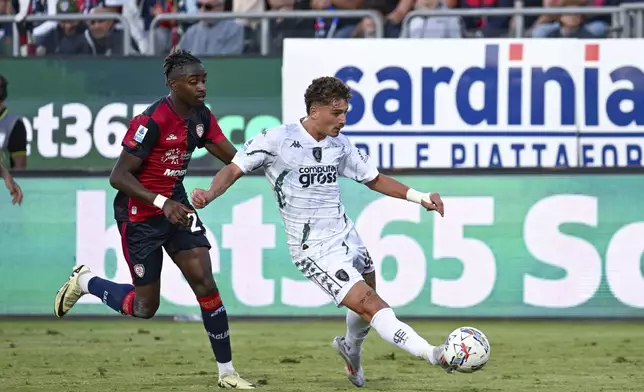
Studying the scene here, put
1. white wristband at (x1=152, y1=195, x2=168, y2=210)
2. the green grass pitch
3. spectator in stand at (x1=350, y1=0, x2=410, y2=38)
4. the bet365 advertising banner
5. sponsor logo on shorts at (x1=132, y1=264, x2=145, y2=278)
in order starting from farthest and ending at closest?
spectator in stand at (x1=350, y1=0, x2=410, y2=38) → the bet365 advertising banner → sponsor logo on shorts at (x1=132, y1=264, x2=145, y2=278) → the green grass pitch → white wristband at (x1=152, y1=195, x2=168, y2=210)

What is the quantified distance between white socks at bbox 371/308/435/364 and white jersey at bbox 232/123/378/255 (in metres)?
0.72

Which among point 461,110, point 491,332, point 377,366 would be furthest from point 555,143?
point 377,366

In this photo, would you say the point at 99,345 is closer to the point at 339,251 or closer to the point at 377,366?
the point at 377,366

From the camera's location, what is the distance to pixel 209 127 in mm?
9648

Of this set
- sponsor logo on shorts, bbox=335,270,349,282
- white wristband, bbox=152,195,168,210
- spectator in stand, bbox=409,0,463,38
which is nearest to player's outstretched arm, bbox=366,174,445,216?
sponsor logo on shorts, bbox=335,270,349,282

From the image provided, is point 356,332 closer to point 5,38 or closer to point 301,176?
point 301,176

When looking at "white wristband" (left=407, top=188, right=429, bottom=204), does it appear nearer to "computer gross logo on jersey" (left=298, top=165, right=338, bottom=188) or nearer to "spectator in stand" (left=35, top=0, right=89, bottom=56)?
"computer gross logo on jersey" (left=298, top=165, right=338, bottom=188)

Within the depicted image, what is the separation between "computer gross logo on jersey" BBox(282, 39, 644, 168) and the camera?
14922mm

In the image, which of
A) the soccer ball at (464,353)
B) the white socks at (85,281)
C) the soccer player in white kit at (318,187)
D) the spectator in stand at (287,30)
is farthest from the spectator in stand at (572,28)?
the soccer ball at (464,353)

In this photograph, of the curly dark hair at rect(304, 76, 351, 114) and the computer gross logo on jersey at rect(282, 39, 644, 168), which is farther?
the computer gross logo on jersey at rect(282, 39, 644, 168)

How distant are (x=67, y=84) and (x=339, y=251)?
25.9ft

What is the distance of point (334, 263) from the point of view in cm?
881

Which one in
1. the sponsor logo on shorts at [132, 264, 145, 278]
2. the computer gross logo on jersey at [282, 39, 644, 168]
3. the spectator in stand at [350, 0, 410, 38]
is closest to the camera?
the sponsor logo on shorts at [132, 264, 145, 278]

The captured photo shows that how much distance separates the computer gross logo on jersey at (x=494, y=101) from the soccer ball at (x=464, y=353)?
7055mm
